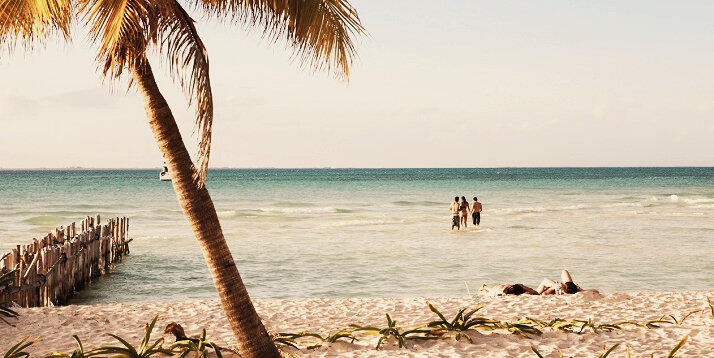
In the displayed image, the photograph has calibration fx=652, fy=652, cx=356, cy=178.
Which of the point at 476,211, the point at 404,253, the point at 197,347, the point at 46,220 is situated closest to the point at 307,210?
the point at 46,220

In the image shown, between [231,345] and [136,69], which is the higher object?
[136,69]

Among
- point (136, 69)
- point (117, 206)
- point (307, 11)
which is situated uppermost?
point (307, 11)

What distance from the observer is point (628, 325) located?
323 inches

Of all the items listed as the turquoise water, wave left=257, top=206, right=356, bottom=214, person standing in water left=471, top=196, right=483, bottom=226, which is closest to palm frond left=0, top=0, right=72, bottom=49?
the turquoise water

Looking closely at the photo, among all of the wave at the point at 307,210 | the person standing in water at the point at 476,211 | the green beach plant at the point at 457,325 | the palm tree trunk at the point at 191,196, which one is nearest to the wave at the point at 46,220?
the wave at the point at 307,210

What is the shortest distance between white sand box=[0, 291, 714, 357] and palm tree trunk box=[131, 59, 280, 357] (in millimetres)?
1371

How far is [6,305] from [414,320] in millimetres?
5752

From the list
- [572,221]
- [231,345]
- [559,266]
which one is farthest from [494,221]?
[231,345]

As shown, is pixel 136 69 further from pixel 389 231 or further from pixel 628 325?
pixel 389 231

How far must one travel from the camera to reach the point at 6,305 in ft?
30.1

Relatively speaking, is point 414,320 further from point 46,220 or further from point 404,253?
point 46,220

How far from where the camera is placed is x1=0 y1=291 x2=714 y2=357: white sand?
6898 mm

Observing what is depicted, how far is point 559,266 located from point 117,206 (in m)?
33.8

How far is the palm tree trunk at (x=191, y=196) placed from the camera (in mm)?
5461
